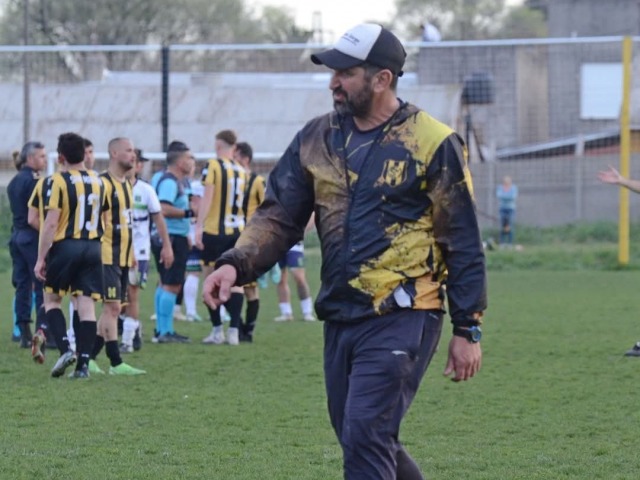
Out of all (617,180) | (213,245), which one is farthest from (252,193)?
(617,180)

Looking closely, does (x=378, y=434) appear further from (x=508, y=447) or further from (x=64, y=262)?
(x=64, y=262)

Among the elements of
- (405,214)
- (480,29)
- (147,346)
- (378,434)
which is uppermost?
(480,29)

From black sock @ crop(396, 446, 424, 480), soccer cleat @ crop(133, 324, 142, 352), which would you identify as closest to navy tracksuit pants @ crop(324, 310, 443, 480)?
black sock @ crop(396, 446, 424, 480)

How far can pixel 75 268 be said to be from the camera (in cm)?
988

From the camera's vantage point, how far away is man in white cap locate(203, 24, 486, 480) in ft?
15.6

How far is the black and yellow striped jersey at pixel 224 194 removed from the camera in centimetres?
1272

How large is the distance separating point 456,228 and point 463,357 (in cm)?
48

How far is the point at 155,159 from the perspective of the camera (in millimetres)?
22031

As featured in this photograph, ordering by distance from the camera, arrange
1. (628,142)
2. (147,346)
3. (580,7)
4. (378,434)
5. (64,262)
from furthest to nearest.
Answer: (580,7), (628,142), (147,346), (64,262), (378,434)

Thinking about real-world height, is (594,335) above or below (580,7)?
below

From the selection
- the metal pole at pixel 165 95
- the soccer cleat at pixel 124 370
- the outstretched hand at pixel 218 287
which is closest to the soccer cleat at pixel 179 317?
the soccer cleat at pixel 124 370

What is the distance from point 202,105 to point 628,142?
11.4 m

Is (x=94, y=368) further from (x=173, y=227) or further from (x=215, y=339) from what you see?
(x=173, y=227)

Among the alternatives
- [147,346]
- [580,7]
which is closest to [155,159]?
[147,346]
